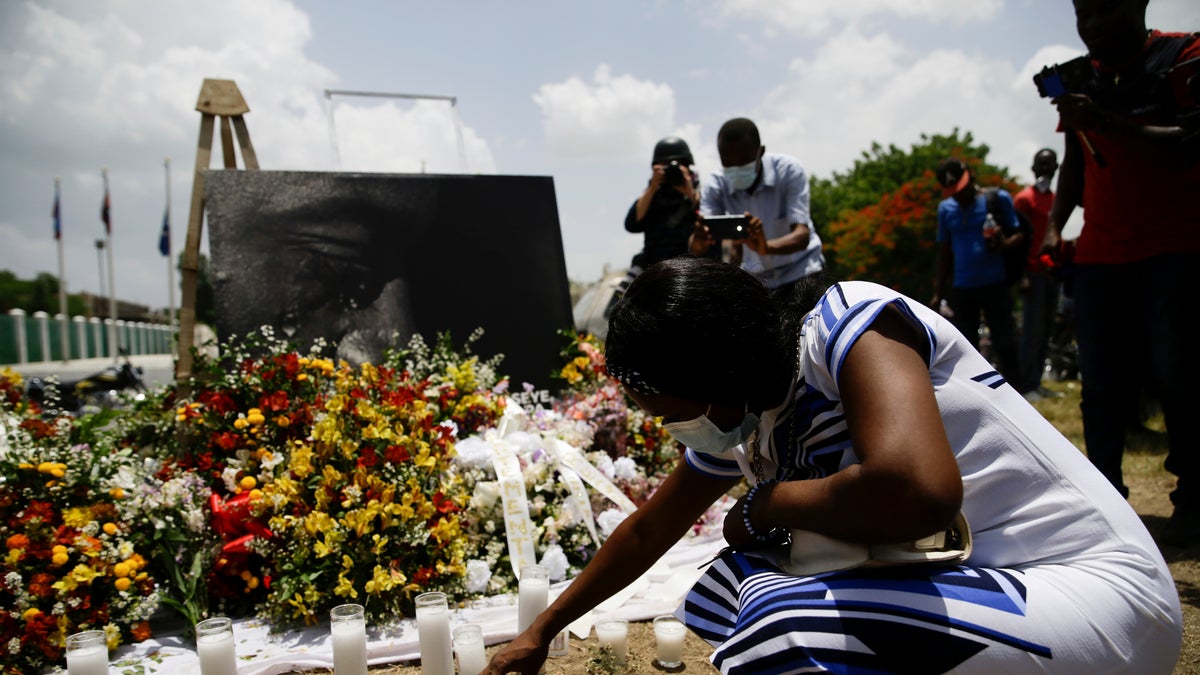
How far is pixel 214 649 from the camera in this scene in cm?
226

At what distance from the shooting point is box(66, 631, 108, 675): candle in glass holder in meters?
2.28

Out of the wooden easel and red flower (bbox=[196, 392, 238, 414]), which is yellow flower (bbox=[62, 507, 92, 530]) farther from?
the wooden easel

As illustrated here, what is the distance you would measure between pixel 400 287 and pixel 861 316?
4020 millimetres

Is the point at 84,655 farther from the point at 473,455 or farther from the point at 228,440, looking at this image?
the point at 473,455

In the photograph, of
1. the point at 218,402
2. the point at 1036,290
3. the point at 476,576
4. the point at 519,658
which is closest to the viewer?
the point at 519,658

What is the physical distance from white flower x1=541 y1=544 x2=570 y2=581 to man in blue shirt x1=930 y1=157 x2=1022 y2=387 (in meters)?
4.15

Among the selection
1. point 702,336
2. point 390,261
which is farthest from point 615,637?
point 390,261

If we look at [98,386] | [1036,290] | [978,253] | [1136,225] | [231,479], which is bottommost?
[231,479]

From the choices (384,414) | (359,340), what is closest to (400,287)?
(359,340)

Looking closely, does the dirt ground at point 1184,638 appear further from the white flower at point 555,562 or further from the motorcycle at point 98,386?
the motorcycle at point 98,386

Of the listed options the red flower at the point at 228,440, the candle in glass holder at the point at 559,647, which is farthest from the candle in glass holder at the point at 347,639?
the red flower at the point at 228,440

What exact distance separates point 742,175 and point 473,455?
2268 mm

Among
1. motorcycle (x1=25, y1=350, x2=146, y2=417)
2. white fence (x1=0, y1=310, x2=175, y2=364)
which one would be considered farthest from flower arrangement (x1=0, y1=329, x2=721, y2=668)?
white fence (x1=0, y1=310, x2=175, y2=364)

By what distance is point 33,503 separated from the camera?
2.84 metres
